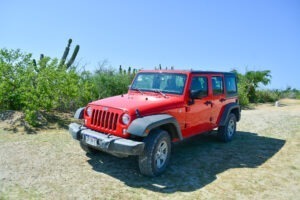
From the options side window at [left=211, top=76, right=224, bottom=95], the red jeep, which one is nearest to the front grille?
the red jeep

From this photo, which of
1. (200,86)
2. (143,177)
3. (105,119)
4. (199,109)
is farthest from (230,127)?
A: (105,119)

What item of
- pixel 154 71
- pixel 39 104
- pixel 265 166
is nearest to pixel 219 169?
pixel 265 166

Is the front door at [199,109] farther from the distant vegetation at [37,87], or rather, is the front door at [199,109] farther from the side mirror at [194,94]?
the distant vegetation at [37,87]

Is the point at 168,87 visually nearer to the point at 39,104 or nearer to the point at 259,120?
the point at 39,104

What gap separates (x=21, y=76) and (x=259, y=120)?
28.4ft

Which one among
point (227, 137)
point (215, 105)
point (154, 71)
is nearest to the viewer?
point (154, 71)

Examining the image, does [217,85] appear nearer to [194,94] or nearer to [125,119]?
[194,94]

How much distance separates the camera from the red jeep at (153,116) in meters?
4.61

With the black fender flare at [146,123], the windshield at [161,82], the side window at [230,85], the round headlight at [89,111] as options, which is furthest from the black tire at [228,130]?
the round headlight at [89,111]

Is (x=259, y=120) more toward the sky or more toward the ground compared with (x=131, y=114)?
more toward the ground

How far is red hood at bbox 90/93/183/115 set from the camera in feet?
15.9

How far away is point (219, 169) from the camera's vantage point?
5438mm

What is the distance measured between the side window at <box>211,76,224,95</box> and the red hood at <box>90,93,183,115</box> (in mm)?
1545

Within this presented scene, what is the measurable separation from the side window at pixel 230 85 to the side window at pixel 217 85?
33cm
